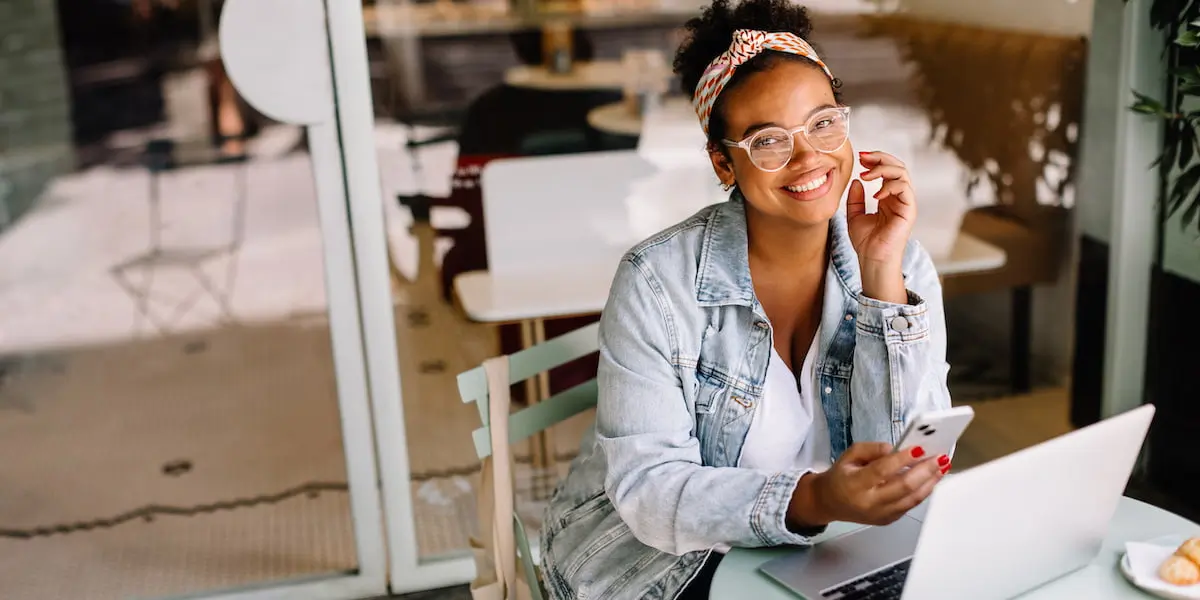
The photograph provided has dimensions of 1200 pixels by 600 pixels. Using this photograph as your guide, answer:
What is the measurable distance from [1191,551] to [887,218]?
56 cm

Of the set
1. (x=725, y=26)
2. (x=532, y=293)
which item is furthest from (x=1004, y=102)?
(x=725, y=26)

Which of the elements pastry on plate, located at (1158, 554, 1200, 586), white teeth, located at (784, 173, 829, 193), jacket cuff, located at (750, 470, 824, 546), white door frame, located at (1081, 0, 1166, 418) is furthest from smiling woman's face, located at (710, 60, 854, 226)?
white door frame, located at (1081, 0, 1166, 418)

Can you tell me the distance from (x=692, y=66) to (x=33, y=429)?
1914mm

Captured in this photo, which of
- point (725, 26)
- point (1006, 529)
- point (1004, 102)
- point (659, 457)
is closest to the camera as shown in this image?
point (1006, 529)

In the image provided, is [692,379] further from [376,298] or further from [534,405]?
[376,298]

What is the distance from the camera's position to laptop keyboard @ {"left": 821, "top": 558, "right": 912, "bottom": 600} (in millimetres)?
1274

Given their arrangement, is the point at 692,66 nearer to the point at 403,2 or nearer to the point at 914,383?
the point at 914,383

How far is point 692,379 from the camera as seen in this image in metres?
1.54

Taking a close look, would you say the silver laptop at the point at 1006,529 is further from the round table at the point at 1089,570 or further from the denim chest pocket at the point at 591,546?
the denim chest pocket at the point at 591,546

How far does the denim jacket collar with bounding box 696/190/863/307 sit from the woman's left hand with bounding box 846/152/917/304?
0.17 ft

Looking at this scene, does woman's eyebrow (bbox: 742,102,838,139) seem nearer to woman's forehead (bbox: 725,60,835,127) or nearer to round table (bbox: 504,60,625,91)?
woman's forehead (bbox: 725,60,835,127)

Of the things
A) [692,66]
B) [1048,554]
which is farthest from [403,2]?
[1048,554]

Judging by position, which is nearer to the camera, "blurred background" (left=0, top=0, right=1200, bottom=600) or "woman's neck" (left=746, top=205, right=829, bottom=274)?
"woman's neck" (left=746, top=205, right=829, bottom=274)

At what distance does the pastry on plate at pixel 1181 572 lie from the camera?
3.97 ft
